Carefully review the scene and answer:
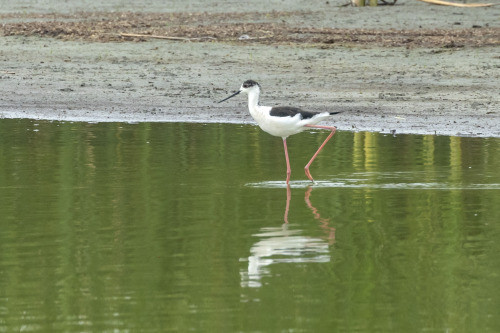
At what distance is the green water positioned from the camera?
19.3 feet

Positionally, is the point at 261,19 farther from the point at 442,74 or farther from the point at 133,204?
the point at 133,204

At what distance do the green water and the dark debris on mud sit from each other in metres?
7.57

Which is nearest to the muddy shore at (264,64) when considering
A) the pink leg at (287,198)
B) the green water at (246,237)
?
the green water at (246,237)

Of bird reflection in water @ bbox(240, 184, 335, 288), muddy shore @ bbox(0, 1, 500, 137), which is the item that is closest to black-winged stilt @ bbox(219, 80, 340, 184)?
bird reflection in water @ bbox(240, 184, 335, 288)

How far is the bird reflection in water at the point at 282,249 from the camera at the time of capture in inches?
266

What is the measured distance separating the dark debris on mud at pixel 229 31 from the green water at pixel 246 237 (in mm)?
7574

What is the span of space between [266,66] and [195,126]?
443 centimetres

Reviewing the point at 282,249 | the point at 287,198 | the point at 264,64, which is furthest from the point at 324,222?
the point at 264,64

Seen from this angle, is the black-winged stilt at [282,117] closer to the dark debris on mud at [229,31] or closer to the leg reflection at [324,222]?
the leg reflection at [324,222]

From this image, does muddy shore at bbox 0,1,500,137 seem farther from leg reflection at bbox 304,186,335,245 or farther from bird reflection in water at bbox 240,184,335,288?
bird reflection in water at bbox 240,184,335,288

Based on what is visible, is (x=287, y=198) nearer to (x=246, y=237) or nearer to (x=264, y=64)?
(x=246, y=237)

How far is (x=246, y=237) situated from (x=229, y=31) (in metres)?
13.7

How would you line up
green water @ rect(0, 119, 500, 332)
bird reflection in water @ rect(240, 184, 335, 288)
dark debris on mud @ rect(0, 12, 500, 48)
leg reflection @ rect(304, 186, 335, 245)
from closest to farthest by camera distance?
green water @ rect(0, 119, 500, 332)
bird reflection in water @ rect(240, 184, 335, 288)
leg reflection @ rect(304, 186, 335, 245)
dark debris on mud @ rect(0, 12, 500, 48)

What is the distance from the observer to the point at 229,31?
21.1m
